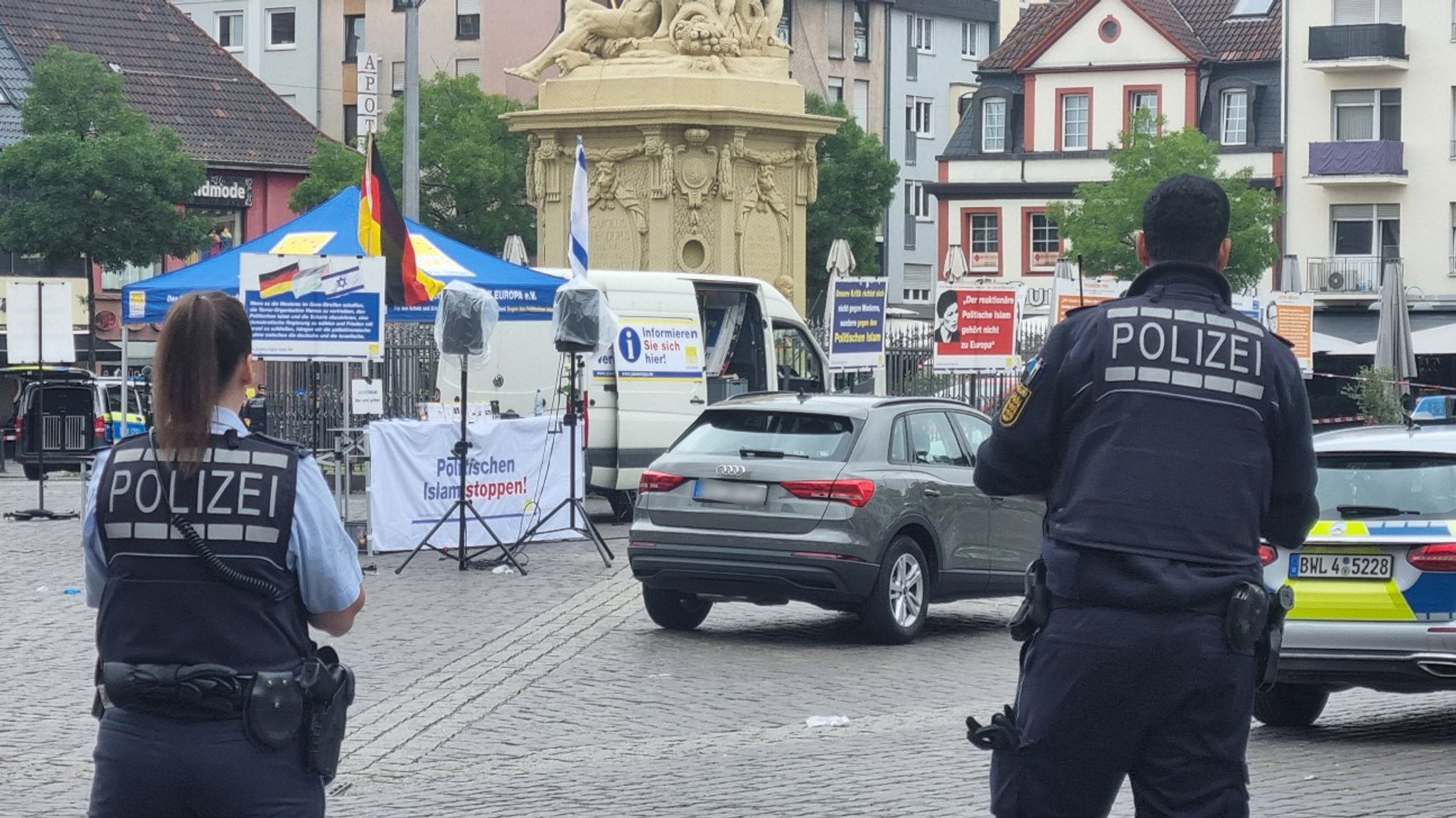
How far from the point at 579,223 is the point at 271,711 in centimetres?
1717

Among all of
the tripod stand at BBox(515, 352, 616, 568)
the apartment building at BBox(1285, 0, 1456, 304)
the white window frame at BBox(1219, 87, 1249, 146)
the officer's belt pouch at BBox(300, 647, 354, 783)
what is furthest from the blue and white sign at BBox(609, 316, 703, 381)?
the white window frame at BBox(1219, 87, 1249, 146)

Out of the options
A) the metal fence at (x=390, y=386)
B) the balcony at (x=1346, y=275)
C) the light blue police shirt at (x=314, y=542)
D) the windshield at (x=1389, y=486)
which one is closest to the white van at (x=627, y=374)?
the metal fence at (x=390, y=386)

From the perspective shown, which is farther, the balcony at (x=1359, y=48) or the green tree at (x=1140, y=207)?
the balcony at (x=1359, y=48)

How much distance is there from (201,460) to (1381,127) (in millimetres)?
59822

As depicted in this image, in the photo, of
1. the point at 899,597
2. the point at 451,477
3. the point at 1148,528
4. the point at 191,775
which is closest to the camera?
the point at 191,775

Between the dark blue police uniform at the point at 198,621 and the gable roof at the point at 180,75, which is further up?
the gable roof at the point at 180,75

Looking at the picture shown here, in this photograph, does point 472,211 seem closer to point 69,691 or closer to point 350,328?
point 350,328

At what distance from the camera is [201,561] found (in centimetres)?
486

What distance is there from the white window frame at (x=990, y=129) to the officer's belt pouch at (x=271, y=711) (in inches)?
2569

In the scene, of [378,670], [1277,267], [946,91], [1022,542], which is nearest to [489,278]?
[1022,542]

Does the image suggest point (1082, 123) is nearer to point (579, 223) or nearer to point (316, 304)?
point (579, 223)

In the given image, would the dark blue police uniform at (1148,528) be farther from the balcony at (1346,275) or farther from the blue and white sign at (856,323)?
the balcony at (1346,275)

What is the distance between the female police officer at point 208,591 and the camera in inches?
186

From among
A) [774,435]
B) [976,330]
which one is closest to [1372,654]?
[774,435]
